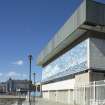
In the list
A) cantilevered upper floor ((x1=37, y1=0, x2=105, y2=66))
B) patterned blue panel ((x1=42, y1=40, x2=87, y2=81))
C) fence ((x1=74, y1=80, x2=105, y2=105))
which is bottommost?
fence ((x1=74, y1=80, x2=105, y2=105))

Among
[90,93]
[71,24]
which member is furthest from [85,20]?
[90,93]

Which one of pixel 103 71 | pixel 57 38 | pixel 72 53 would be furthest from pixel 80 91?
pixel 57 38

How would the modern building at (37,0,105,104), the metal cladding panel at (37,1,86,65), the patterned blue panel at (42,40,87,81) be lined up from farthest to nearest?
1. the patterned blue panel at (42,40,87,81)
2. the modern building at (37,0,105,104)
3. the metal cladding panel at (37,1,86,65)

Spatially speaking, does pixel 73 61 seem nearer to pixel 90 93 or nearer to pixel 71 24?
pixel 71 24

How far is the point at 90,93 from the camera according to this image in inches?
1309

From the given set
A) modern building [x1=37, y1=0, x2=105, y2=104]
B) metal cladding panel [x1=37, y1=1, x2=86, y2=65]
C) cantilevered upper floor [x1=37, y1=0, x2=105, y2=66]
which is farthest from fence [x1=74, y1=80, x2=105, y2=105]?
metal cladding panel [x1=37, y1=1, x2=86, y2=65]

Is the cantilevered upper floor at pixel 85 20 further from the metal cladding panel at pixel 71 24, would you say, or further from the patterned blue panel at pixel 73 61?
the patterned blue panel at pixel 73 61

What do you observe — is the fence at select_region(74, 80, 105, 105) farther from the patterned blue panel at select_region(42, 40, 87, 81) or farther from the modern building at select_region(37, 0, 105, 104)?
the patterned blue panel at select_region(42, 40, 87, 81)

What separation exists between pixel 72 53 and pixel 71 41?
65.8 inches

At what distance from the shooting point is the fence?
3006cm

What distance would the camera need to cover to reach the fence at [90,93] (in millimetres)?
30062

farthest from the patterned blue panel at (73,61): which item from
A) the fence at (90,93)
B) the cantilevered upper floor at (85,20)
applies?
the fence at (90,93)

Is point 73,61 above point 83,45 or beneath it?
beneath

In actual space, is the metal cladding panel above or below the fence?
above
